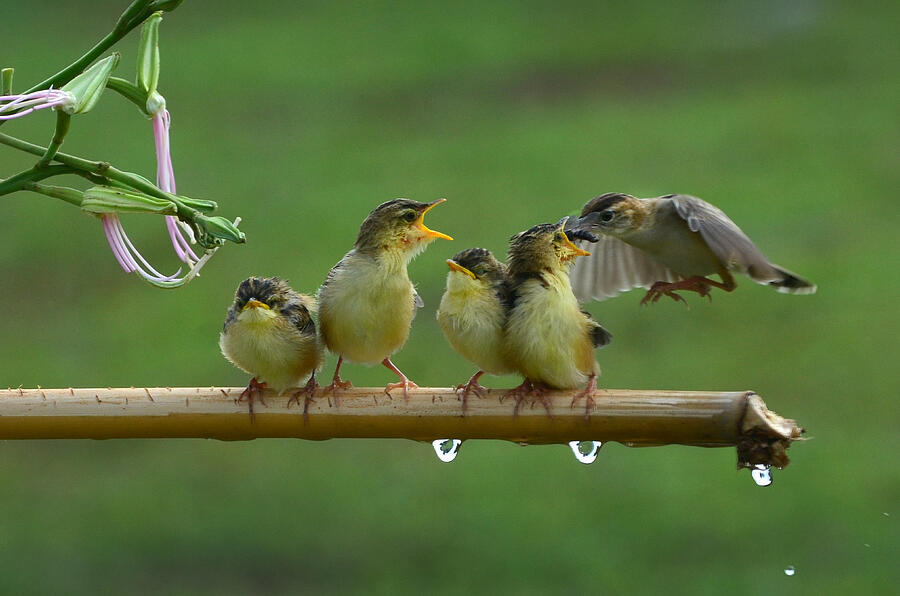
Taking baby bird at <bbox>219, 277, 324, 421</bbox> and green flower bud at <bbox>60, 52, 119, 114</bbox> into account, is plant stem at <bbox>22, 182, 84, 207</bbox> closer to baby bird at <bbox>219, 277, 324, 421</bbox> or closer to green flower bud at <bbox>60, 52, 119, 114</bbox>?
green flower bud at <bbox>60, 52, 119, 114</bbox>

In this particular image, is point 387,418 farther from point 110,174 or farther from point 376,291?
point 110,174

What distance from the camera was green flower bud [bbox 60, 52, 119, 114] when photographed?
5.45ft

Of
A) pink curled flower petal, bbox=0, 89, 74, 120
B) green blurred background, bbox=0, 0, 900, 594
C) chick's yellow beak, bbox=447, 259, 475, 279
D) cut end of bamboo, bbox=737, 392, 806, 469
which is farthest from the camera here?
green blurred background, bbox=0, 0, 900, 594

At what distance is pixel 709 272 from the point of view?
9.86 ft

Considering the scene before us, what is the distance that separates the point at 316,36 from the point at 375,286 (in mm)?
8564

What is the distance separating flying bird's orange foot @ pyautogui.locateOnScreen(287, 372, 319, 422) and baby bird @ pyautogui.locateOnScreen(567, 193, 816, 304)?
2.23 feet

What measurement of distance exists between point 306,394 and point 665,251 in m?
1.11

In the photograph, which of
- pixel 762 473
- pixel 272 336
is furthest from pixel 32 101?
pixel 762 473

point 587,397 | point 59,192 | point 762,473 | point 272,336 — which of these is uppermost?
point 59,192

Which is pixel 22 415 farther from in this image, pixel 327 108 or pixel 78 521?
pixel 327 108

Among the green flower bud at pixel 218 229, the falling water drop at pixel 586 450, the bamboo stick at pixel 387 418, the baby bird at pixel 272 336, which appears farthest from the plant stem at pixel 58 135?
the falling water drop at pixel 586 450

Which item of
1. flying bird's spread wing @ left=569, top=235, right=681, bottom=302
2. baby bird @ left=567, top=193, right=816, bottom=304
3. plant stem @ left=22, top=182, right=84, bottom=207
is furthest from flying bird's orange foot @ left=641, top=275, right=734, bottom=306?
plant stem @ left=22, top=182, right=84, bottom=207

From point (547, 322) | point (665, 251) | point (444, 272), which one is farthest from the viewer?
point (444, 272)

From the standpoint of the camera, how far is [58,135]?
5.66ft
